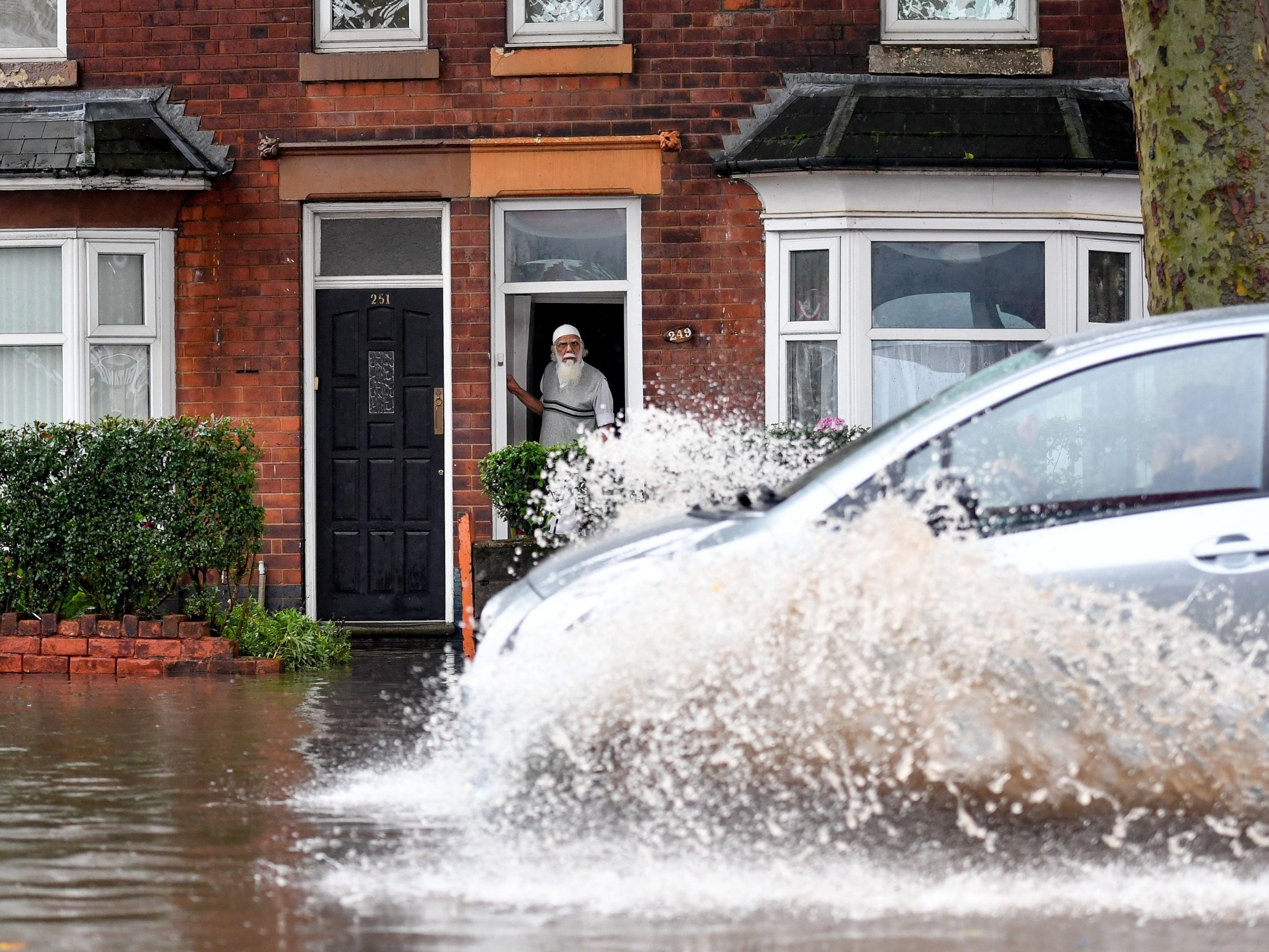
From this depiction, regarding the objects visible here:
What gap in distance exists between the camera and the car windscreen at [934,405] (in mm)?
5801

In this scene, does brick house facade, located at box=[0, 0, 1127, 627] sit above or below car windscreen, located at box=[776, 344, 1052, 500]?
above

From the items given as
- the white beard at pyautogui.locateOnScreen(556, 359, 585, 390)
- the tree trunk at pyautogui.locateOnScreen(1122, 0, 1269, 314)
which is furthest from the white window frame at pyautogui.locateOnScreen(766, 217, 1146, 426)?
the tree trunk at pyautogui.locateOnScreen(1122, 0, 1269, 314)

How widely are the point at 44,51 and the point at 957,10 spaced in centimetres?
692

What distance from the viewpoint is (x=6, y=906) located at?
5102 mm

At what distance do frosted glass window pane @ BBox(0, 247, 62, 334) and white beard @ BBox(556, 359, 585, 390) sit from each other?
3753 mm

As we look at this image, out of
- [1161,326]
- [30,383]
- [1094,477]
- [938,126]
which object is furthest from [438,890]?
[30,383]

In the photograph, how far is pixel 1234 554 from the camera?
17.9ft

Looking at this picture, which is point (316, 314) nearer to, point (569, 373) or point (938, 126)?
point (569, 373)

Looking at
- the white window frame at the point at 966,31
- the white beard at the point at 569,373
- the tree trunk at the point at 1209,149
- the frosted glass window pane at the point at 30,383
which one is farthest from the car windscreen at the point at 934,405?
the frosted glass window pane at the point at 30,383

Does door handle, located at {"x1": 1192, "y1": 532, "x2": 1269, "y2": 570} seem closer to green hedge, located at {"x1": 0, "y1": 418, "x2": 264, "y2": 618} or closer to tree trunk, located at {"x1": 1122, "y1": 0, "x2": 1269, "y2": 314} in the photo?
tree trunk, located at {"x1": 1122, "y1": 0, "x2": 1269, "y2": 314}

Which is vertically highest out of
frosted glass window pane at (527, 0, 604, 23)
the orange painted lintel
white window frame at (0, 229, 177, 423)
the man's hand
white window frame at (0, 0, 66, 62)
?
frosted glass window pane at (527, 0, 604, 23)

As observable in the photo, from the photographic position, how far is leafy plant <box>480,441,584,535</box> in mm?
11352

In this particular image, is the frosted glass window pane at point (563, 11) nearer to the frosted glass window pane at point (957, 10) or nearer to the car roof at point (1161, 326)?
the frosted glass window pane at point (957, 10)

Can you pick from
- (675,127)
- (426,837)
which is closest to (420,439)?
(675,127)
